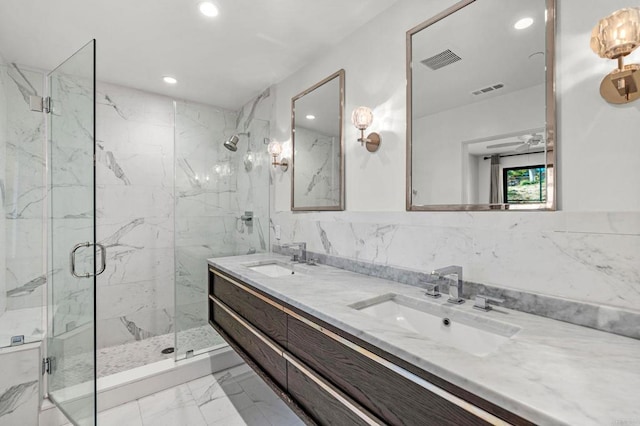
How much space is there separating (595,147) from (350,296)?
3.50ft

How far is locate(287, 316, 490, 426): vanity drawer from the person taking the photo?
0.76 m

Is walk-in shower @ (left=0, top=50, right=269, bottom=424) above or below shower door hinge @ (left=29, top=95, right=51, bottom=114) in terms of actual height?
below

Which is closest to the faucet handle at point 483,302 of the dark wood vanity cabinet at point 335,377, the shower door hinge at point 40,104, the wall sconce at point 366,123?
the dark wood vanity cabinet at point 335,377

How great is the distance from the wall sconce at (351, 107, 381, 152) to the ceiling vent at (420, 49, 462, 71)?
0.40 meters

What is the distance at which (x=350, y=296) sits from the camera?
1372 mm

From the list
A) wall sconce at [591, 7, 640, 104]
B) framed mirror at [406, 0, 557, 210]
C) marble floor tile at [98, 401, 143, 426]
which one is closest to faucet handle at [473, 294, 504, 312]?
framed mirror at [406, 0, 557, 210]

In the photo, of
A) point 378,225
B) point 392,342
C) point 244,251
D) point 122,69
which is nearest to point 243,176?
point 244,251

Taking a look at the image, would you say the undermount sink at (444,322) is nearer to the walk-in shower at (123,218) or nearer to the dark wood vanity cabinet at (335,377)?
the dark wood vanity cabinet at (335,377)

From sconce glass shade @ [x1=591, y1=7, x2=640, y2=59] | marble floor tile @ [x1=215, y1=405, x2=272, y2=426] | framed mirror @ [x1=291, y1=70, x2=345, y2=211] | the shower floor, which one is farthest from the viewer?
the shower floor

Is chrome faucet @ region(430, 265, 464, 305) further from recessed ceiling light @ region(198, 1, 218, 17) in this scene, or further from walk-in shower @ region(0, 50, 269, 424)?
recessed ceiling light @ region(198, 1, 218, 17)

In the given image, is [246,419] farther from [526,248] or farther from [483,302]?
[526,248]

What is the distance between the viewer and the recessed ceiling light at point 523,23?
1.17 meters

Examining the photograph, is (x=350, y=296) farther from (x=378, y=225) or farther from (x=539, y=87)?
(x=539, y=87)

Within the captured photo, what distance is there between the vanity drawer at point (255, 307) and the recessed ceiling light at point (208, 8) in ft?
5.43
